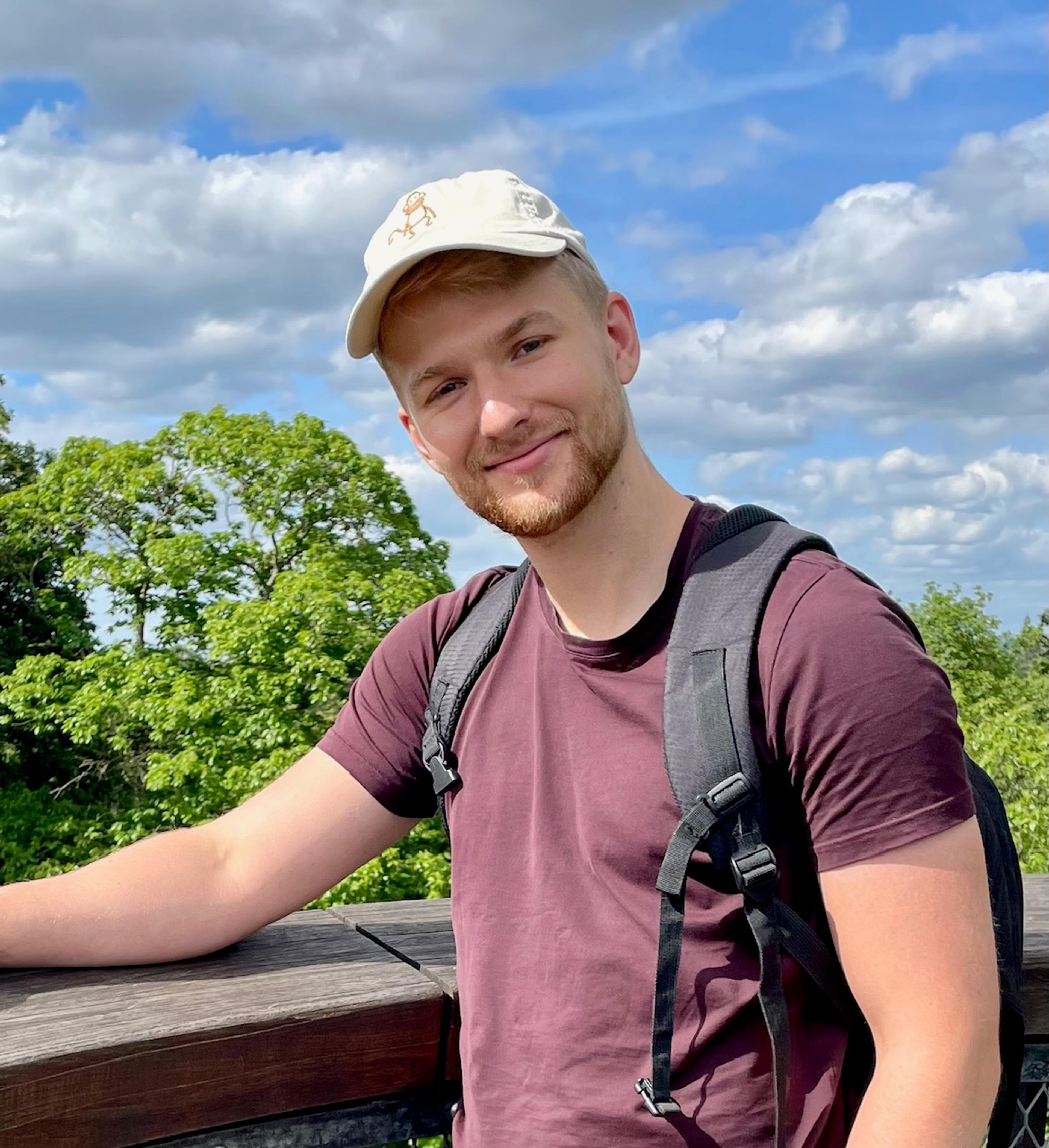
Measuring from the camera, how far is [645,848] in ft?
6.04

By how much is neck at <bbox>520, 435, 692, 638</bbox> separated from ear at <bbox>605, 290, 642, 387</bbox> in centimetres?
18

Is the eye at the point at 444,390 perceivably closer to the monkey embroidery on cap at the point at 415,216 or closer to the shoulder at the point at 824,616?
the monkey embroidery on cap at the point at 415,216

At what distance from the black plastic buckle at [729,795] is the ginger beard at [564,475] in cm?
56

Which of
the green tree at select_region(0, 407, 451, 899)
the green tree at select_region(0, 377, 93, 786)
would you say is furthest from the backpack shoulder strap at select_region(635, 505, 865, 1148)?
the green tree at select_region(0, 377, 93, 786)

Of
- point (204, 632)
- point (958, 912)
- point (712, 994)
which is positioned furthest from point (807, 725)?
point (204, 632)

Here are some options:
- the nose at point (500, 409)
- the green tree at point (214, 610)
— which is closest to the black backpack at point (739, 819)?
the nose at point (500, 409)

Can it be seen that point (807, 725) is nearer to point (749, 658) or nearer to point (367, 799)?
point (749, 658)

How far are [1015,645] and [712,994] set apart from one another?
39617 mm

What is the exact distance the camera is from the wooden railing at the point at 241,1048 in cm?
184

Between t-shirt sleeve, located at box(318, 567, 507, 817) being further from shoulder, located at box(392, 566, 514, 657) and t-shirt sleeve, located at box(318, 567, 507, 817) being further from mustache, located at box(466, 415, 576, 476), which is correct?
mustache, located at box(466, 415, 576, 476)

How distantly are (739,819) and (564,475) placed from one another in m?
0.64

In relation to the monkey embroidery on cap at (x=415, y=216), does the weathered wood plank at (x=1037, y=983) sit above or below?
below

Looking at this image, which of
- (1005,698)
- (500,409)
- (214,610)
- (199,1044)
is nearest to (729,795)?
(500,409)

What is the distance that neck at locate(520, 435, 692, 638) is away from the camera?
2.06m
